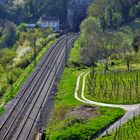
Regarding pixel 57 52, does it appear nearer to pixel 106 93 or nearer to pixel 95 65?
pixel 95 65

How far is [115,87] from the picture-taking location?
76188 millimetres

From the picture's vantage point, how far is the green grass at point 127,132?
169 ft

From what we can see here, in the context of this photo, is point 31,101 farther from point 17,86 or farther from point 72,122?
point 72,122

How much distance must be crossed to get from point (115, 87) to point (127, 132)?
23.2 m

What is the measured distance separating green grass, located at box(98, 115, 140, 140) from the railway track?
11387 millimetres

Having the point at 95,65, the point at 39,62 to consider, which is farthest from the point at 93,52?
the point at 39,62

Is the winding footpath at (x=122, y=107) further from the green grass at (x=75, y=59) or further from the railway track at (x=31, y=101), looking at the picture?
the green grass at (x=75, y=59)

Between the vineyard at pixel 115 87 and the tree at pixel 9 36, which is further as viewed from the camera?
the tree at pixel 9 36

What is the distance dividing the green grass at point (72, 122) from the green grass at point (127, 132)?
311cm

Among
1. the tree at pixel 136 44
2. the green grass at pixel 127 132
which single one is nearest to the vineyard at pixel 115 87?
the green grass at pixel 127 132

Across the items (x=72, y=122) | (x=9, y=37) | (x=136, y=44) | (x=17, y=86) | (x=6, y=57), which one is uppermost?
(x=136, y=44)

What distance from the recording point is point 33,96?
80250mm

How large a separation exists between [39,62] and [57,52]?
51.8 ft

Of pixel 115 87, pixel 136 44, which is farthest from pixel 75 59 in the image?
pixel 115 87
